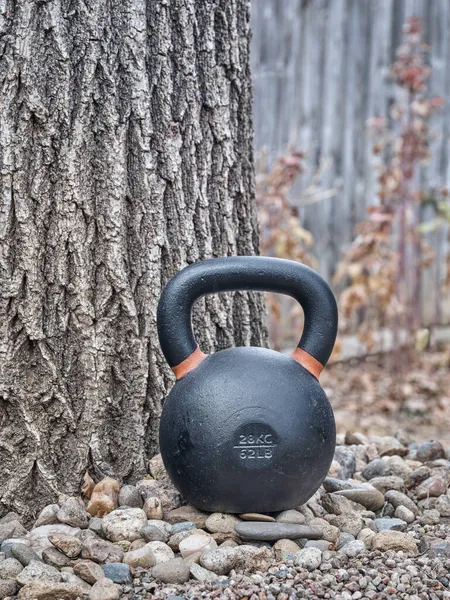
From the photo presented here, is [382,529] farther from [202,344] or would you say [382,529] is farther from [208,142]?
[208,142]

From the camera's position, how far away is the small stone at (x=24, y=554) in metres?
1.66

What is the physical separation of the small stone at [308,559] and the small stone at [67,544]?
1.59ft

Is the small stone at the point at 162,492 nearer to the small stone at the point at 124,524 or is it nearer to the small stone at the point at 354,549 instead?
the small stone at the point at 124,524

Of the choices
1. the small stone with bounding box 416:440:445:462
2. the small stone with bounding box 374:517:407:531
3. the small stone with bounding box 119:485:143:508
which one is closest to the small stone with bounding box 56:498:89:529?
the small stone with bounding box 119:485:143:508

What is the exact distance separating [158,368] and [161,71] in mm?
815

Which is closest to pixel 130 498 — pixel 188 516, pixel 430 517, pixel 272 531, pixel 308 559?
pixel 188 516

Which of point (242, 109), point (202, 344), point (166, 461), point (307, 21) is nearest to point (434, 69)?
point (307, 21)

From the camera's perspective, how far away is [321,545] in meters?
1.77

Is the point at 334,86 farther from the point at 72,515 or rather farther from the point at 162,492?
the point at 72,515

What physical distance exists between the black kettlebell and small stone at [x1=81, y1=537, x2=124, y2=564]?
222 mm

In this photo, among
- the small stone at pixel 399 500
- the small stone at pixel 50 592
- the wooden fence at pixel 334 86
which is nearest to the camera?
the small stone at pixel 50 592

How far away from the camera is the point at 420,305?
19.6 ft

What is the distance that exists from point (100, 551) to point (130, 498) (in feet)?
0.91

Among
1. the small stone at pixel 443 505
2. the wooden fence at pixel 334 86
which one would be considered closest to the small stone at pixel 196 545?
the small stone at pixel 443 505
